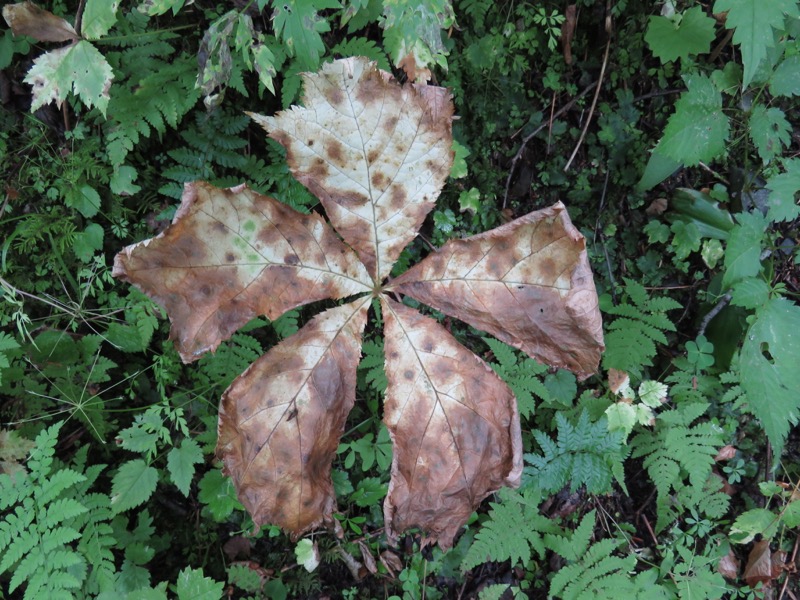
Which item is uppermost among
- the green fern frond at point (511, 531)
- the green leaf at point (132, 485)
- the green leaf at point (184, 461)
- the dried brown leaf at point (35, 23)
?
the dried brown leaf at point (35, 23)

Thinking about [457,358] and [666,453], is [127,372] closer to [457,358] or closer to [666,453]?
[457,358]

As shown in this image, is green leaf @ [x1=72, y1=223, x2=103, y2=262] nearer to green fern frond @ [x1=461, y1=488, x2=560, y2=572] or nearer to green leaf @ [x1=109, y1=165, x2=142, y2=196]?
green leaf @ [x1=109, y1=165, x2=142, y2=196]

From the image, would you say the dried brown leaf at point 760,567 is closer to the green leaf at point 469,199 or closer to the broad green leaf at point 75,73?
the green leaf at point 469,199

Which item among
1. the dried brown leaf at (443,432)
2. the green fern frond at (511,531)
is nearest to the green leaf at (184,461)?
the dried brown leaf at (443,432)

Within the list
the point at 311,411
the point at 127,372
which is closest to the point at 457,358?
the point at 311,411

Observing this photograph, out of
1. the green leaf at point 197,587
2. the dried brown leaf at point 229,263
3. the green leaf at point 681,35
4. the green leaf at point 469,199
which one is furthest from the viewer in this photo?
the green leaf at point 469,199

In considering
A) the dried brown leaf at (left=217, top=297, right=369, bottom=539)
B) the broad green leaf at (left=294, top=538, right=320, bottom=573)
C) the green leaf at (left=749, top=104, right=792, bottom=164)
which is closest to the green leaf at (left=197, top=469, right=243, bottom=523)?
the broad green leaf at (left=294, top=538, right=320, bottom=573)

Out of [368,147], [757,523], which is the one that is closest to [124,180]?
[368,147]

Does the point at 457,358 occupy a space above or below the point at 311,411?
above
